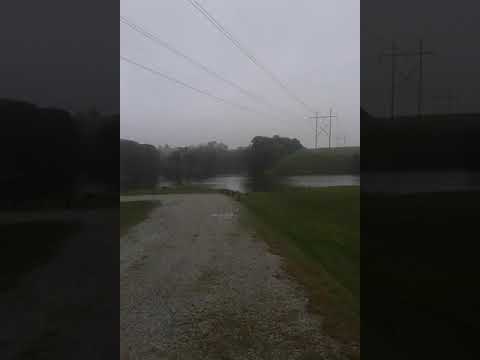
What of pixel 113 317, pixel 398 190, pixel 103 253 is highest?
pixel 398 190

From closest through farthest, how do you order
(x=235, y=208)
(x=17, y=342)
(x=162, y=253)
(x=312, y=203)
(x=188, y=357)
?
(x=17, y=342) → (x=188, y=357) → (x=162, y=253) → (x=312, y=203) → (x=235, y=208)

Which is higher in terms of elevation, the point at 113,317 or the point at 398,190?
the point at 398,190

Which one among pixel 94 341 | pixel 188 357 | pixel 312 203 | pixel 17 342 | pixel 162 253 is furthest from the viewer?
pixel 312 203

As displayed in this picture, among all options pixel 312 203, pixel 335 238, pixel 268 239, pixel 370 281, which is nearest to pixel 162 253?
pixel 268 239

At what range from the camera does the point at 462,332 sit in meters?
2.47

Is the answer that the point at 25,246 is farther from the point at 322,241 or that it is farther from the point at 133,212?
the point at 133,212

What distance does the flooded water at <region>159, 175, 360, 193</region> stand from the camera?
967cm

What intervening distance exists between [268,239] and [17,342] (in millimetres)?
5466

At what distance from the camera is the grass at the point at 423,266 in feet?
7.36

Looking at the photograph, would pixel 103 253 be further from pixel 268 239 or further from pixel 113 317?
pixel 268 239

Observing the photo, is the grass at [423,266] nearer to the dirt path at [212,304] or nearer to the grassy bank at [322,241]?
the grassy bank at [322,241]

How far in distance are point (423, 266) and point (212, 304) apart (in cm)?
264

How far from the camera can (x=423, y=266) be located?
2.31 m

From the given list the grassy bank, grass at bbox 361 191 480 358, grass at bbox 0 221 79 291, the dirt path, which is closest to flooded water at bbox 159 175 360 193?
the grassy bank
